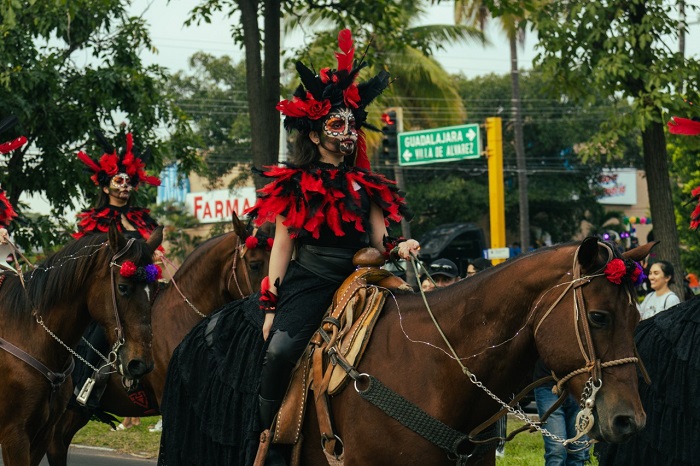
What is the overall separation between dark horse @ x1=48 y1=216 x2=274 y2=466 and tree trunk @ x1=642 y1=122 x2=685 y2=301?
7327mm

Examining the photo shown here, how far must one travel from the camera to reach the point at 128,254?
23.7 ft

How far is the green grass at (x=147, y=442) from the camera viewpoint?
10.7 m

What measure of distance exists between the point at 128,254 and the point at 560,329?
11.5 ft

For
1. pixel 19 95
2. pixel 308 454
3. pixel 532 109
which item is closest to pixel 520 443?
pixel 308 454

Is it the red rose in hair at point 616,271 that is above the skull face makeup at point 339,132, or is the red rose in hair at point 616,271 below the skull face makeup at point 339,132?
below

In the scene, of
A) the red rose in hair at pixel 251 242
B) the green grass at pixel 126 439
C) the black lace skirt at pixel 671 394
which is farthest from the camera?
the green grass at pixel 126 439

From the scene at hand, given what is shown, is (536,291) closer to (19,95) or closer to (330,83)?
(330,83)

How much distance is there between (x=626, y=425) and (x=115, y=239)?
3973 millimetres

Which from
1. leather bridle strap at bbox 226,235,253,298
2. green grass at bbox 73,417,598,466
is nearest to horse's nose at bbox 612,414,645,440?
leather bridle strap at bbox 226,235,253,298

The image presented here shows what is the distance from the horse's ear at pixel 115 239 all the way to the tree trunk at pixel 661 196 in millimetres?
9096

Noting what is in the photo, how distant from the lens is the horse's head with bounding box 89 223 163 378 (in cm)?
702

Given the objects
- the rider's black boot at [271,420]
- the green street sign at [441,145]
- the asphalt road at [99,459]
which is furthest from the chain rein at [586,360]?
the green street sign at [441,145]

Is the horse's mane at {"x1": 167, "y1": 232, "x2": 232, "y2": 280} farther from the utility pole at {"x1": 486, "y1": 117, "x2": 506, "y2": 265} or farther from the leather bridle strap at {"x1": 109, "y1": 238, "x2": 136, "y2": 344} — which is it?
the utility pole at {"x1": 486, "y1": 117, "x2": 506, "y2": 265}

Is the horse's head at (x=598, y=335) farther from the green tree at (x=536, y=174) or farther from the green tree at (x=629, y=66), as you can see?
the green tree at (x=536, y=174)
